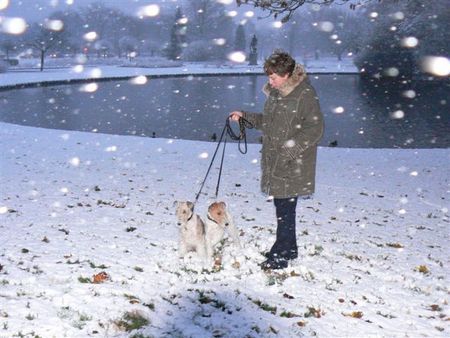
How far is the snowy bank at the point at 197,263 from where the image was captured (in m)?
4.64

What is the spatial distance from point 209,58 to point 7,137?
311ft

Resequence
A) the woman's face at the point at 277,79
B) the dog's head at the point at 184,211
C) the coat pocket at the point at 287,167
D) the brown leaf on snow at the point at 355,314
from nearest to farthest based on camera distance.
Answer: the brown leaf on snow at the point at 355,314, the woman's face at the point at 277,79, the coat pocket at the point at 287,167, the dog's head at the point at 184,211

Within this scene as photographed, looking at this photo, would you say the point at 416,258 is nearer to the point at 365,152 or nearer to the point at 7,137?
the point at 365,152

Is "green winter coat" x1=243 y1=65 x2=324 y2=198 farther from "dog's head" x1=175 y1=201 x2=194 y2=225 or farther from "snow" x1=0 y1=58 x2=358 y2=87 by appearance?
"snow" x1=0 y1=58 x2=358 y2=87

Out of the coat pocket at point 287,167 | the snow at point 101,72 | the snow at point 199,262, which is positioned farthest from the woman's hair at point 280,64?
the snow at point 101,72

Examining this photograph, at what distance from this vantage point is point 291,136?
5.21 metres

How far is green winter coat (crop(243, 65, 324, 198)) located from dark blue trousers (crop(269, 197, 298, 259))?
7.4 inches

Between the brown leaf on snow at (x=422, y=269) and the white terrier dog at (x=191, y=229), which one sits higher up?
the white terrier dog at (x=191, y=229)

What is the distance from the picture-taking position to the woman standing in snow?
5113mm

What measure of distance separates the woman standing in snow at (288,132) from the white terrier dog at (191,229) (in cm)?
95

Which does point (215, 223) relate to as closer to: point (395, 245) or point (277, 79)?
point (277, 79)

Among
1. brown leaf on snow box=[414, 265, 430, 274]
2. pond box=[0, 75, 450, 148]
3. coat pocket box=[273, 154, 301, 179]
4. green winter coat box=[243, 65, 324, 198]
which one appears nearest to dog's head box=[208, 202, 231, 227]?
green winter coat box=[243, 65, 324, 198]

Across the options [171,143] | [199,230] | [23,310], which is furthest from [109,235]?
[171,143]

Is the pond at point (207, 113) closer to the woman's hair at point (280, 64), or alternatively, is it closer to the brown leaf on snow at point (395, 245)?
the brown leaf on snow at point (395, 245)
